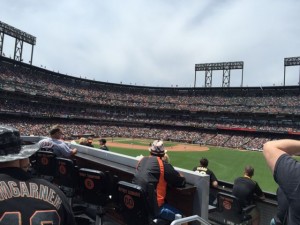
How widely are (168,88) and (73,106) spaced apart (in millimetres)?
32523

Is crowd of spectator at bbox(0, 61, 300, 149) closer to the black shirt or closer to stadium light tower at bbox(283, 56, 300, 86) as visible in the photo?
stadium light tower at bbox(283, 56, 300, 86)

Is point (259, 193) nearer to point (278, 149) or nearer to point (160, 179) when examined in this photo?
point (160, 179)

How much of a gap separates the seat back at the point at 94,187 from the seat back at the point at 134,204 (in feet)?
1.67

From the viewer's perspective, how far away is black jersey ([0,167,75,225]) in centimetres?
204

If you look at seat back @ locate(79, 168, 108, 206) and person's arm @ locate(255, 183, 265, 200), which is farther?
person's arm @ locate(255, 183, 265, 200)

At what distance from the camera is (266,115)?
7250 cm

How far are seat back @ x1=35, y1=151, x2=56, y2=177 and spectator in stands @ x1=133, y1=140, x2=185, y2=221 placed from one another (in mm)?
2220

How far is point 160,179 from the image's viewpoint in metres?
4.59

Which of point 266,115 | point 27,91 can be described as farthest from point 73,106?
point 266,115

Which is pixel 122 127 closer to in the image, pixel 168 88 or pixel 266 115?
pixel 168 88

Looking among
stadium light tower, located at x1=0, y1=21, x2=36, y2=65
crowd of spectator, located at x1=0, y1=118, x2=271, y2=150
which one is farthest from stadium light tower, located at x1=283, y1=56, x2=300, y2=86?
stadium light tower, located at x1=0, y1=21, x2=36, y2=65

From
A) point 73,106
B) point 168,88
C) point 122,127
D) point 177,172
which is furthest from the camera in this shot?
point 168,88

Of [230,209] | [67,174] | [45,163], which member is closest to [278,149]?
[230,209]

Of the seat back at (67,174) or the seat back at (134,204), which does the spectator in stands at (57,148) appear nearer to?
the seat back at (67,174)
